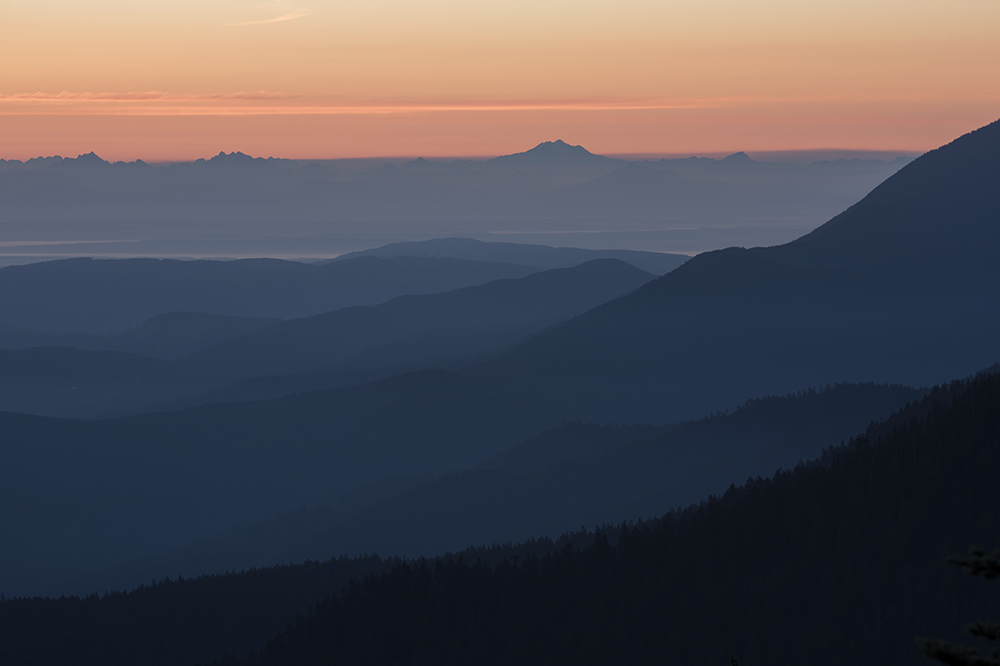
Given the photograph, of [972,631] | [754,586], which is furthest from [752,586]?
[972,631]

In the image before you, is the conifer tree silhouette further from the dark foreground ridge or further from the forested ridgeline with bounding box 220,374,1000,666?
the dark foreground ridge

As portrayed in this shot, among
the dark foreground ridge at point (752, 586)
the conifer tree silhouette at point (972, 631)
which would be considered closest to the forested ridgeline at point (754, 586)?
the dark foreground ridge at point (752, 586)

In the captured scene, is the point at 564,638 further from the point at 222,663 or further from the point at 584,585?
the point at 222,663

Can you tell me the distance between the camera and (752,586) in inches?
6624

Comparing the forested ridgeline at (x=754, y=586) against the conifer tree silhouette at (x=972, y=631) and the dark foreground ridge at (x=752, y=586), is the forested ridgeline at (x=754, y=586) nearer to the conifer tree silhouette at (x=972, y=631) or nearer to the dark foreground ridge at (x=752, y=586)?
the dark foreground ridge at (x=752, y=586)

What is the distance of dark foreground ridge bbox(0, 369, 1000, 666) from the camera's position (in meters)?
149

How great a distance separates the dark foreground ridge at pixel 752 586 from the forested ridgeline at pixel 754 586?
0.28m

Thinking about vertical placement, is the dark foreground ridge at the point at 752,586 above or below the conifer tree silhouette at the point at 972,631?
below

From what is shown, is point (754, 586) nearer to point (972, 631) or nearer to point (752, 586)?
point (752, 586)

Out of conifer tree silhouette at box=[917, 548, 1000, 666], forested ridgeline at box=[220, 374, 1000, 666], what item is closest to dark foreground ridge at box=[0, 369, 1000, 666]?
forested ridgeline at box=[220, 374, 1000, 666]

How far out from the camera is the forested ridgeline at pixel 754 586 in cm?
14900

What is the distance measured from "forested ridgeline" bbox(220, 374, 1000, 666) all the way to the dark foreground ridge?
28 centimetres

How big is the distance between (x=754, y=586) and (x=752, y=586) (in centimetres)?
36

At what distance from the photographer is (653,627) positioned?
16125 centimetres
